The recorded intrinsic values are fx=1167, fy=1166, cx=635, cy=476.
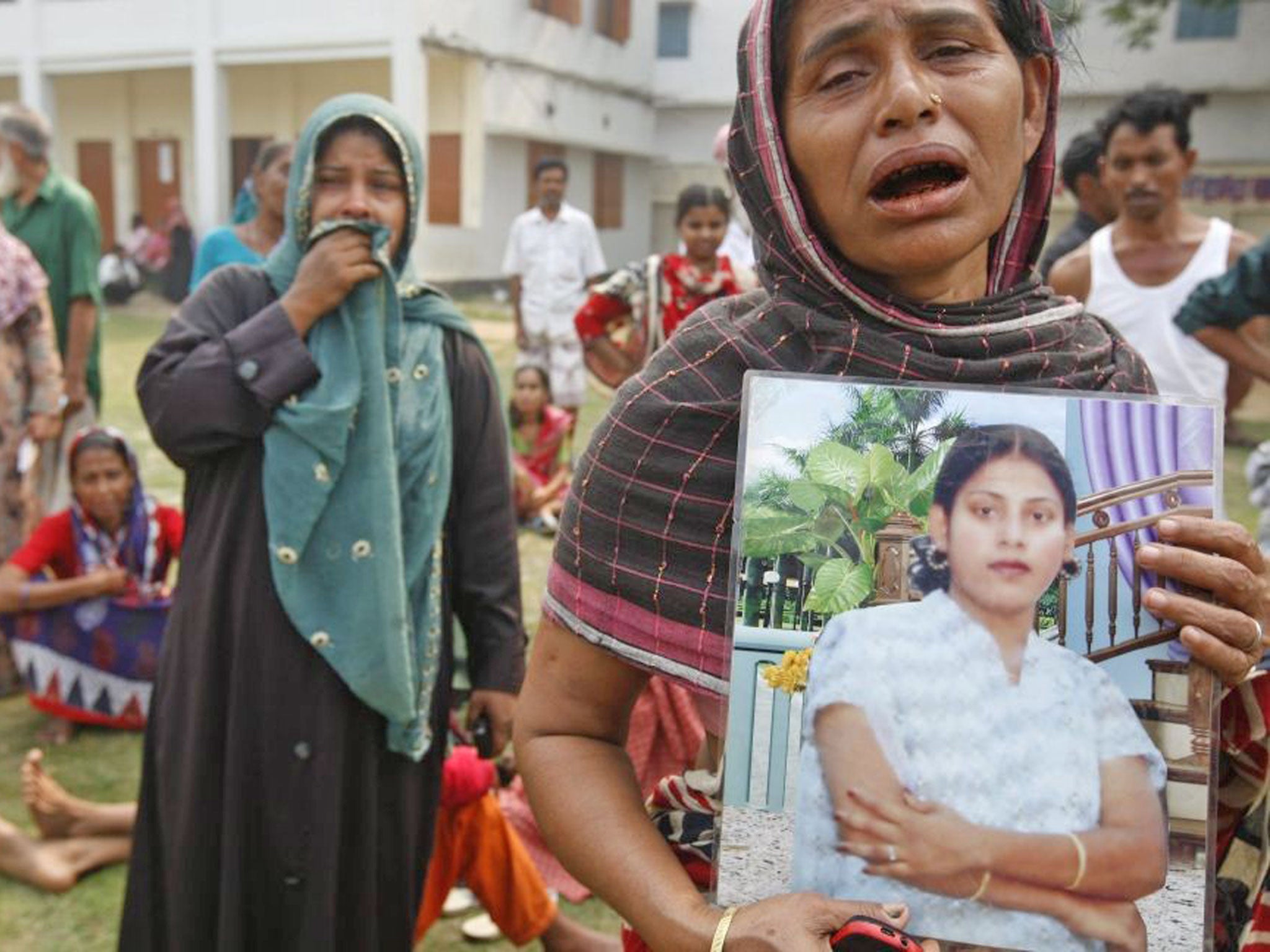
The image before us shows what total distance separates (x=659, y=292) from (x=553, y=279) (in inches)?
183

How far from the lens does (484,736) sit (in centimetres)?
242

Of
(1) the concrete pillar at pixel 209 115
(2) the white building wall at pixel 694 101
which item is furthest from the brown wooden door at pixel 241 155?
(2) the white building wall at pixel 694 101

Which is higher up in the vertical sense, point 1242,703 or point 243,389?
point 243,389

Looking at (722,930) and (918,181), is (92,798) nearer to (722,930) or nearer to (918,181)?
(722,930)

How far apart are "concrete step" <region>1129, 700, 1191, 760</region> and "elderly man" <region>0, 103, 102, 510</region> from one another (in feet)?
15.5

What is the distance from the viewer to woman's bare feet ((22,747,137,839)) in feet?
10.3

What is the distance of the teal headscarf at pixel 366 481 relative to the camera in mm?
2152

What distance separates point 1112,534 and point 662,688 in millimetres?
1819

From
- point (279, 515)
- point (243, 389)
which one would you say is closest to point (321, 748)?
point (279, 515)

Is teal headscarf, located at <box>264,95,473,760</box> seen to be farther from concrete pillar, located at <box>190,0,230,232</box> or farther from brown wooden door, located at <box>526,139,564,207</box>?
brown wooden door, located at <box>526,139,564,207</box>

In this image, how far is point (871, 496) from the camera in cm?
98

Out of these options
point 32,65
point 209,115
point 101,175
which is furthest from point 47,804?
point 101,175

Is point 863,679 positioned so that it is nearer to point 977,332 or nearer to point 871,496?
point 871,496

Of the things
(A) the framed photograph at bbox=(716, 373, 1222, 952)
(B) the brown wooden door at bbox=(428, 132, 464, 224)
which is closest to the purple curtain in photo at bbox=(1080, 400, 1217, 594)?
(A) the framed photograph at bbox=(716, 373, 1222, 952)
